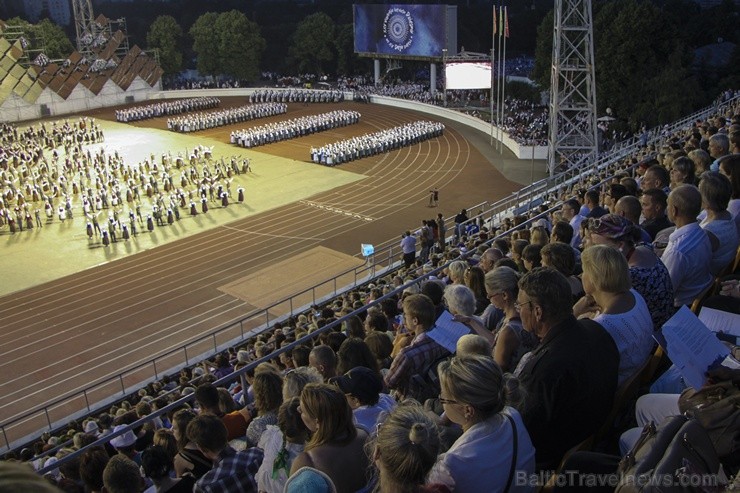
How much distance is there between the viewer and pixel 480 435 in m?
3.49

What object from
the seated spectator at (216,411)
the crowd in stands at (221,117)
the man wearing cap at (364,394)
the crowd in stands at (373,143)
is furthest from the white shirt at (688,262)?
the crowd in stands at (221,117)

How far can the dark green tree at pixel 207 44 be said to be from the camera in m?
66.7

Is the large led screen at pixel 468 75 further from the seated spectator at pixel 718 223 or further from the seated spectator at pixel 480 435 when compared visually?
the seated spectator at pixel 480 435

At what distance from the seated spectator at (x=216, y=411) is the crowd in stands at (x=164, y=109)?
49937mm

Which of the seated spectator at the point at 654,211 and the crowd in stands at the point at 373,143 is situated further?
Result: the crowd in stands at the point at 373,143

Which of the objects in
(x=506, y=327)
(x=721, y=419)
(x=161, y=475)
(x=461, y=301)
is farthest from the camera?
(x=461, y=301)

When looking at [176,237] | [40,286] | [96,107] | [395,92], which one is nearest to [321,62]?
[395,92]

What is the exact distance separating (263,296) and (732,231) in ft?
52.8

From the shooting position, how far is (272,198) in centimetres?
3127

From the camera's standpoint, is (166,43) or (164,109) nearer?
(164,109)

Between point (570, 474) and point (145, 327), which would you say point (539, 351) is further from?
point (145, 327)

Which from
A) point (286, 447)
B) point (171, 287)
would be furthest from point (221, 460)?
point (171, 287)

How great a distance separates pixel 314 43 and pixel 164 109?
1993 centimetres

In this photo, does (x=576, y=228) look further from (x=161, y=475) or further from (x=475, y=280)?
(x=161, y=475)
